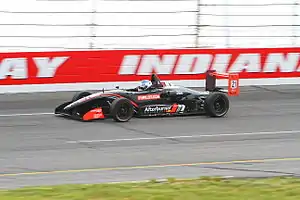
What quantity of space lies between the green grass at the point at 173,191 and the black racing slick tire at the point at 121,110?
20.4 feet

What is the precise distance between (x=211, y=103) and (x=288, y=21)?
25.7 ft

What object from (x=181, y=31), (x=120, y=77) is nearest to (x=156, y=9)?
(x=181, y=31)

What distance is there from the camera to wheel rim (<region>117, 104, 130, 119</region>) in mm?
16172

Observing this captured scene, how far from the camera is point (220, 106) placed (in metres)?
17.6

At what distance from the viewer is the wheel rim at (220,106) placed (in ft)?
57.3

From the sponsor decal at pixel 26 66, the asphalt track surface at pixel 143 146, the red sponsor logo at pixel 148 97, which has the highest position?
the sponsor decal at pixel 26 66

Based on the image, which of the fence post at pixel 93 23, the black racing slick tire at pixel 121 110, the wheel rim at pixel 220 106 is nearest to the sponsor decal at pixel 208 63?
the fence post at pixel 93 23

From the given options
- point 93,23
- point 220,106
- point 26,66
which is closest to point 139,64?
point 93,23

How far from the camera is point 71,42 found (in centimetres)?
2161

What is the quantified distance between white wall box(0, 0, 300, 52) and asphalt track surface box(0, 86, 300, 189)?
2.67 meters

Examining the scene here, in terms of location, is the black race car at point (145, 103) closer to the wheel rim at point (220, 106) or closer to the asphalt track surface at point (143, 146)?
the wheel rim at point (220, 106)

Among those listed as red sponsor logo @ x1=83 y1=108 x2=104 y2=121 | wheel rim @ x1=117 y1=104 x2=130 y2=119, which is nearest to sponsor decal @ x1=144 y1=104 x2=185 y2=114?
wheel rim @ x1=117 y1=104 x2=130 y2=119

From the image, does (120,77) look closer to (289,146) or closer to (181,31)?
→ (181,31)

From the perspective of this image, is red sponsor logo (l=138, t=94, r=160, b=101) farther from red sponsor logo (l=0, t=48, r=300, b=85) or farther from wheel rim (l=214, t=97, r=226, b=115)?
red sponsor logo (l=0, t=48, r=300, b=85)
